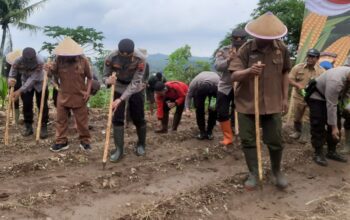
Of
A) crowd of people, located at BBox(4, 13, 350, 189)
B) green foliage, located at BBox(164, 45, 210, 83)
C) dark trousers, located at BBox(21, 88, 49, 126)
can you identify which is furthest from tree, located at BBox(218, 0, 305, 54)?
dark trousers, located at BBox(21, 88, 49, 126)

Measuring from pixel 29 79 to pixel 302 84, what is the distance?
4.49 meters

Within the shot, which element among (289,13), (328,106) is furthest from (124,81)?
(289,13)

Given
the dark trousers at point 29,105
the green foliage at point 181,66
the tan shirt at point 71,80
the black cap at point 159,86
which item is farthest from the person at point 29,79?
the green foliage at point 181,66

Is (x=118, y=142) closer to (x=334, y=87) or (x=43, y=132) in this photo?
(x=43, y=132)

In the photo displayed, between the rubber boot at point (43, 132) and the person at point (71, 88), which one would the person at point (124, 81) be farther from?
the rubber boot at point (43, 132)

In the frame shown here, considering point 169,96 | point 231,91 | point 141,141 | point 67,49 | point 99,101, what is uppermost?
point 67,49

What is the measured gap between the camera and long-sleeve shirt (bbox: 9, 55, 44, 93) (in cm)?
767

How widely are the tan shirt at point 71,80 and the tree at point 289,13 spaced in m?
11.9

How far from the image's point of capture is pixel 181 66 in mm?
15438

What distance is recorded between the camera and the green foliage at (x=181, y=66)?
15164 mm

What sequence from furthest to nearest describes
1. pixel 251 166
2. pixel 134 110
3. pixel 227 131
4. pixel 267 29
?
pixel 227 131 < pixel 134 110 < pixel 251 166 < pixel 267 29

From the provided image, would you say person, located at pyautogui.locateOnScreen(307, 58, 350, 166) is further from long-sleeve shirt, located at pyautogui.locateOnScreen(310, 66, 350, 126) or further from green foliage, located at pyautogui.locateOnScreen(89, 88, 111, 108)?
green foliage, located at pyautogui.locateOnScreen(89, 88, 111, 108)

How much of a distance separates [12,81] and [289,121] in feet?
17.3

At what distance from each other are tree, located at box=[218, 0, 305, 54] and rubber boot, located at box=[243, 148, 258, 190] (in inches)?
518
